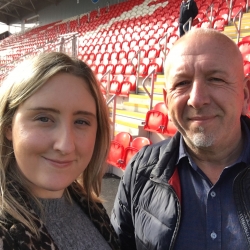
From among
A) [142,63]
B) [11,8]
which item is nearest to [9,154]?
[142,63]

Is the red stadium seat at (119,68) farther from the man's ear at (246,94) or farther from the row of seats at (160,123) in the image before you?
the man's ear at (246,94)

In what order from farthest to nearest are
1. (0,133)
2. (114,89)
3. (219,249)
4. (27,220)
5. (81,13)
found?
(81,13) → (114,89) → (219,249) → (0,133) → (27,220)

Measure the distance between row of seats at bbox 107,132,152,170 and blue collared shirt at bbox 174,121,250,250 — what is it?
2.54 m

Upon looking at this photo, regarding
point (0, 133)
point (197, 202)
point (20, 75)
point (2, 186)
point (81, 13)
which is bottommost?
point (197, 202)

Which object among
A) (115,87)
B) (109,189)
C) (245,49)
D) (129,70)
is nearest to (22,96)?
(109,189)

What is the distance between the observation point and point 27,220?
90cm

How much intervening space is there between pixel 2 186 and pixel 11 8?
2688 centimetres

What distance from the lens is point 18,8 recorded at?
2408cm

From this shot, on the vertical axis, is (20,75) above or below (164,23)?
below

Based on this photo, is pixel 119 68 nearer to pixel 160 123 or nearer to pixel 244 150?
pixel 160 123

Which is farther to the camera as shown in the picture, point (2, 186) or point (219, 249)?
point (219, 249)

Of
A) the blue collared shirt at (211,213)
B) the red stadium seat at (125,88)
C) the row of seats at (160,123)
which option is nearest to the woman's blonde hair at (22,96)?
the blue collared shirt at (211,213)

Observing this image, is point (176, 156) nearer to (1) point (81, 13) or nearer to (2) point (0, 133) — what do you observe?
(2) point (0, 133)

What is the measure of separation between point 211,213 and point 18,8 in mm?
26469
